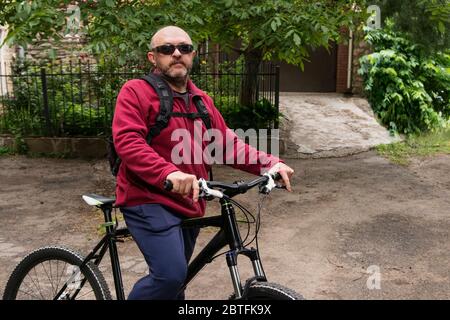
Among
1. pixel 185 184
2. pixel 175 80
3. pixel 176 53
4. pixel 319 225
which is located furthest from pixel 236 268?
pixel 319 225

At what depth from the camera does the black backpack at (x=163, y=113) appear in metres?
2.64

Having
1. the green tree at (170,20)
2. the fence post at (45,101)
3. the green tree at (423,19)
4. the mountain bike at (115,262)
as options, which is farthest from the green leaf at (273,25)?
the fence post at (45,101)

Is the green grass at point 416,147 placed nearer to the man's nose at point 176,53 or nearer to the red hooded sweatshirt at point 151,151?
the red hooded sweatshirt at point 151,151

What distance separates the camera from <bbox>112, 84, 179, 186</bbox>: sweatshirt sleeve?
2.43m

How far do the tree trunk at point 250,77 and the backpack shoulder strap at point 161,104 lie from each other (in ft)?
22.8

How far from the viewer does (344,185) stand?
7.41 meters

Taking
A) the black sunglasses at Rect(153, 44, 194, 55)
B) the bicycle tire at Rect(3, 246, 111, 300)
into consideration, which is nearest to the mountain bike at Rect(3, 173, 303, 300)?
the bicycle tire at Rect(3, 246, 111, 300)

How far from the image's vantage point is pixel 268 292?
7.67 ft

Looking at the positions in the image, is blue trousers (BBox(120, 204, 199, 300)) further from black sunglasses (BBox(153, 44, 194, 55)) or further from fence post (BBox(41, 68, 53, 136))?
fence post (BBox(41, 68, 53, 136))

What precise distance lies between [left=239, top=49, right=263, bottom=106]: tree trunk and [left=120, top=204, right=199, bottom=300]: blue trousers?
7164 mm

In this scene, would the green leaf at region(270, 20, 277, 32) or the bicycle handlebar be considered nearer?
the bicycle handlebar

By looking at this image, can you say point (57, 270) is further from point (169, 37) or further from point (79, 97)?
point (79, 97)
